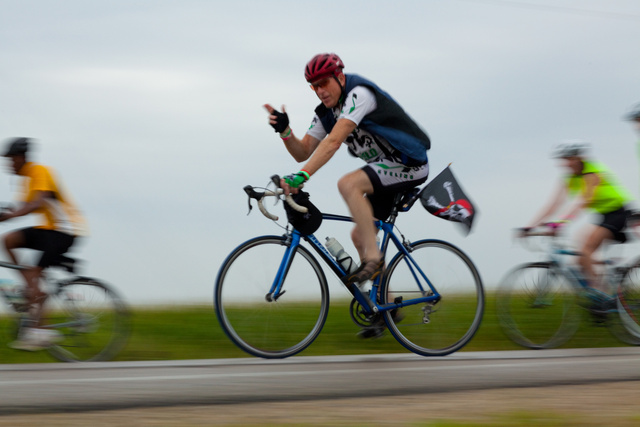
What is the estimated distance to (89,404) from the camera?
13.6 ft

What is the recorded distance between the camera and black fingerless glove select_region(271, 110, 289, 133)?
20.8 feet

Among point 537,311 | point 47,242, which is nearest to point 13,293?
point 47,242

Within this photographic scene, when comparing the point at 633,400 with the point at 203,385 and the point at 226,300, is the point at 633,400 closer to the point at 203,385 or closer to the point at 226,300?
the point at 203,385

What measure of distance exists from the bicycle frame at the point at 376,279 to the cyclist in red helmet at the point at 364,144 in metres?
0.11

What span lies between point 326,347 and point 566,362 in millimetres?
2041

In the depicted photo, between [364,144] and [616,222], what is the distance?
11.2ft

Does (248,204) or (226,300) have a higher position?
(248,204)

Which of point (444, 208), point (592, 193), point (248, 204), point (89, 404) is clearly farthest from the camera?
point (592, 193)

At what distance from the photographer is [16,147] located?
6.56 meters

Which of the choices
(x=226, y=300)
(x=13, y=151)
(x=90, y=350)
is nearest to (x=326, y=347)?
(x=226, y=300)

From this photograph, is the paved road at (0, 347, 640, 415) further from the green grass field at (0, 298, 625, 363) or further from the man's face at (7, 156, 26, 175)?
the man's face at (7, 156, 26, 175)

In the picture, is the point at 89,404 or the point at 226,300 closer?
the point at 89,404

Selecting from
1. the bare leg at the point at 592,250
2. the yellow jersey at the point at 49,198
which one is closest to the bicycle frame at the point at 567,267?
the bare leg at the point at 592,250

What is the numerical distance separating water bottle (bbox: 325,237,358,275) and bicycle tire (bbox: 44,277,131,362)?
1.86 metres
